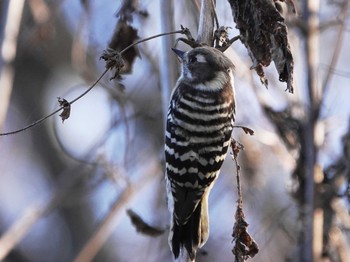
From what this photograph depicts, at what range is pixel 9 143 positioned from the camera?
7.85 metres

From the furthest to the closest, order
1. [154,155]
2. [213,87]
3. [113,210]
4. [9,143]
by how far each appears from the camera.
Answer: [9,143] → [154,155] → [113,210] → [213,87]

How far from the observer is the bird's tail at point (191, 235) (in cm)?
364

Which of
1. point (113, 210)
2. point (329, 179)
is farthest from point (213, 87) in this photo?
point (113, 210)

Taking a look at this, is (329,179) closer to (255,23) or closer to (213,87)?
(213,87)

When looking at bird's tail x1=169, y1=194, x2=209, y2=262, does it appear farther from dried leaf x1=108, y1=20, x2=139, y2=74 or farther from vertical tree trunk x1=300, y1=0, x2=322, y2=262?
dried leaf x1=108, y1=20, x2=139, y2=74

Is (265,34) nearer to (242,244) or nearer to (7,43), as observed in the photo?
(242,244)

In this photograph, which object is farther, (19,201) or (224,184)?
(19,201)

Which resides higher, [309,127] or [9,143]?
[309,127]

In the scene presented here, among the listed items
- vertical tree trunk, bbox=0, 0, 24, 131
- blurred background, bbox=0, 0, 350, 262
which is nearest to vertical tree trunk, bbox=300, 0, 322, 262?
blurred background, bbox=0, 0, 350, 262

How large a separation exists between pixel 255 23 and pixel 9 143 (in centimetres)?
507

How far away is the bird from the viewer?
3561mm

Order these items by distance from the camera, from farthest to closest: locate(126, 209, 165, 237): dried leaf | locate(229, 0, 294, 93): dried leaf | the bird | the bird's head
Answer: locate(126, 209, 165, 237): dried leaf < the bird's head < the bird < locate(229, 0, 294, 93): dried leaf

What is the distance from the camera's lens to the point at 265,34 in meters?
3.24

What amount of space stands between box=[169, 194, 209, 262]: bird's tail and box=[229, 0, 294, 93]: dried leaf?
847 mm
